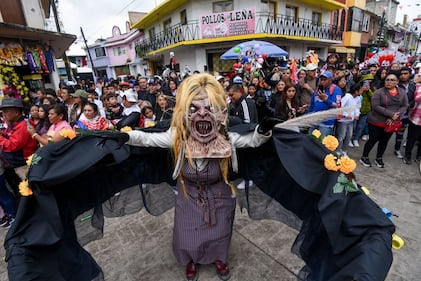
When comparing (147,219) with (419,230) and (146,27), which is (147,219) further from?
(146,27)

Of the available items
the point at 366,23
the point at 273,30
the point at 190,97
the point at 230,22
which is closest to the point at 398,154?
the point at 190,97

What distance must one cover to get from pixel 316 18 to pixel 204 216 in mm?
21606

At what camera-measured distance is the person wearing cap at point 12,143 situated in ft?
9.89

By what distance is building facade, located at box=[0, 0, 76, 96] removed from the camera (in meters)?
7.10

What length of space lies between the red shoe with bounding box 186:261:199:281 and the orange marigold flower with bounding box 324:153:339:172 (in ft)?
5.38

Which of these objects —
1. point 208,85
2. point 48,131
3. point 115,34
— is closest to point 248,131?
point 208,85

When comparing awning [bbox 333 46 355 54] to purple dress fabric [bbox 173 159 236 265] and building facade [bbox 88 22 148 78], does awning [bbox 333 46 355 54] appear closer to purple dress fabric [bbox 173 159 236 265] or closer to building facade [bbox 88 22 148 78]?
building facade [bbox 88 22 148 78]

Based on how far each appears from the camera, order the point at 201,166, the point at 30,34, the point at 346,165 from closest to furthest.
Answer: the point at 346,165
the point at 201,166
the point at 30,34

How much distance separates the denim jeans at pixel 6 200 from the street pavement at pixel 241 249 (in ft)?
0.92

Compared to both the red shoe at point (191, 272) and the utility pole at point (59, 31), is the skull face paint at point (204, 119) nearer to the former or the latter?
the red shoe at point (191, 272)

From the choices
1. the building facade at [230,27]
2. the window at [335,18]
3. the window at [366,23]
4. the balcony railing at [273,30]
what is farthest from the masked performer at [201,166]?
the window at [366,23]

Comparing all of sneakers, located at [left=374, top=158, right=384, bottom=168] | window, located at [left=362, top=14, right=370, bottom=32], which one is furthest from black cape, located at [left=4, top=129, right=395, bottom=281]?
window, located at [left=362, top=14, right=370, bottom=32]

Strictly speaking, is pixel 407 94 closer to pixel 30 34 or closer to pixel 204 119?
pixel 204 119

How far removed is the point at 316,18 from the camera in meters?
19.0
